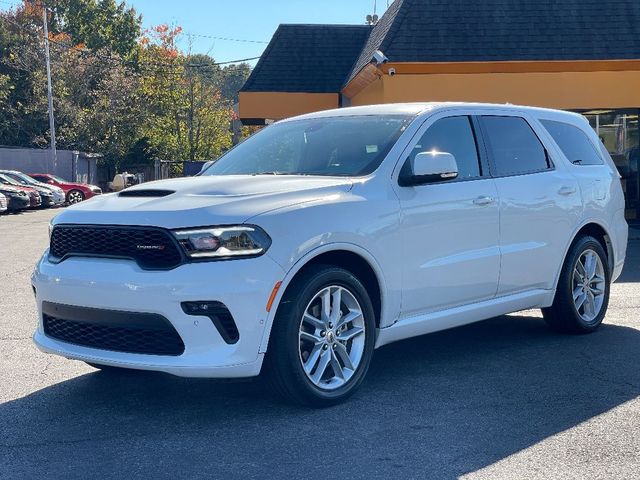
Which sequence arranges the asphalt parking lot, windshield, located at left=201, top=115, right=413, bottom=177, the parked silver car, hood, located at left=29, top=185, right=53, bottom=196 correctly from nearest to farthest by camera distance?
1. the asphalt parking lot
2. windshield, located at left=201, top=115, right=413, bottom=177
3. hood, located at left=29, top=185, right=53, bottom=196
4. the parked silver car

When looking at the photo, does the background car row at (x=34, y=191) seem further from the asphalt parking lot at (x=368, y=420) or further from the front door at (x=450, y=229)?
the front door at (x=450, y=229)

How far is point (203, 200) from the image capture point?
5102mm

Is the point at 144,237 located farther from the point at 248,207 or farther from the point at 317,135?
the point at 317,135

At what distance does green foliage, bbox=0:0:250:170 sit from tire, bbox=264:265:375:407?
43.6m

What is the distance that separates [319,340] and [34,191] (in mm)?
28088

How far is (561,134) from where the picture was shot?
762 cm

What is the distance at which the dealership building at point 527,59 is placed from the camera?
699 inches

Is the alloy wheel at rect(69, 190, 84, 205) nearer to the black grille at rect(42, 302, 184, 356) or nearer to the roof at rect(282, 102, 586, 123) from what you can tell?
the roof at rect(282, 102, 586, 123)

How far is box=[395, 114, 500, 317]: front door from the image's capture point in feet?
18.9

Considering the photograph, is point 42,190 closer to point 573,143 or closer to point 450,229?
point 573,143

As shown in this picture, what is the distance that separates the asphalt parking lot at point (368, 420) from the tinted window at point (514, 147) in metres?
1.43

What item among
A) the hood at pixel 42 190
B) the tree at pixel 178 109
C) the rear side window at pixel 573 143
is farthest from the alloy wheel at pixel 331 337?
the tree at pixel 178 109

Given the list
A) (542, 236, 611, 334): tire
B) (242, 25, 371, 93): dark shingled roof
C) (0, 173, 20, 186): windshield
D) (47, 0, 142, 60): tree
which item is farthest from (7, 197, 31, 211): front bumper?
(47, 0, 142, 60): tree

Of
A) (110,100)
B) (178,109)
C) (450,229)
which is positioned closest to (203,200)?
(450,229)
